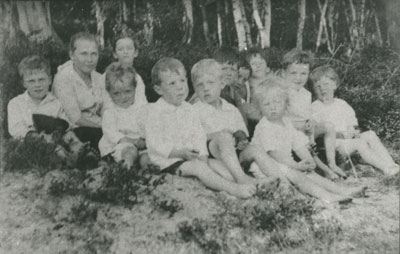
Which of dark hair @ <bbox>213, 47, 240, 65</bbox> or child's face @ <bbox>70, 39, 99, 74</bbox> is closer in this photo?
child's face @ <bbox>70, 39, 99, 74</bbox>

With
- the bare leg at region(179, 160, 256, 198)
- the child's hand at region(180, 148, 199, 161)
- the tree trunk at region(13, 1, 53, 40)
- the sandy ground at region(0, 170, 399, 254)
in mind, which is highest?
the tree trunk at region(13, 1, 53, 40)

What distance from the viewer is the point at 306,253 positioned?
10.5ft

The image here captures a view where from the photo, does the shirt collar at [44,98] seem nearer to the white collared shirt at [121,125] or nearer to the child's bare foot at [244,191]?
the white collared shirt at [121,125]

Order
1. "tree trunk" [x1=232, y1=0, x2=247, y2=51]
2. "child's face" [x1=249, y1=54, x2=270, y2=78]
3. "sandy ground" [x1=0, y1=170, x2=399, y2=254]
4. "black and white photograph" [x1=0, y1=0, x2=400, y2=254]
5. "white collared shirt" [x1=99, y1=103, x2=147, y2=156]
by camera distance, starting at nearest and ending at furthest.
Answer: "sandy ground" [x1=0, y1=170, x2=399, y2=254] < "black and white photograph" [x1=0, y1=0, x2=400, y2=254] < "white collared shirt" [x1=99, y1=103, x2=147, y2=156] < "child's face" [x1=249, y1=54, x2=270, y2=78] < "tree trunk" [x1=232, y1=0, x2=247, y2=51]

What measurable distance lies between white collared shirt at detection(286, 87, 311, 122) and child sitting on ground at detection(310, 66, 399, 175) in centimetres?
6

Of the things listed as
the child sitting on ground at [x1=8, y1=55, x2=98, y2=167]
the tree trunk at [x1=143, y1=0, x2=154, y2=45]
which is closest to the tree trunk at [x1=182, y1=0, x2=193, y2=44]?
the tree trunk at [x1=143, y1=0, x2=154, y2=45]

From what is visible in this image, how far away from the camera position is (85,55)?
4203mm

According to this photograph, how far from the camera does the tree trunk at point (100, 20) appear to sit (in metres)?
4.42

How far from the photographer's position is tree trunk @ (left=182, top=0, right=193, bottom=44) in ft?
14.7

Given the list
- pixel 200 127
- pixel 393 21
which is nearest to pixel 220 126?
pixel 200 127

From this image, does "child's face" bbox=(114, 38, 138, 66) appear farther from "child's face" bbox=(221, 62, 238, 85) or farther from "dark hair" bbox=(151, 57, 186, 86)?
"child's face" bbox=(221, 62, 238, 85)

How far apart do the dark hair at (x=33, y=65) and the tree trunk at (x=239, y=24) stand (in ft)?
5.44

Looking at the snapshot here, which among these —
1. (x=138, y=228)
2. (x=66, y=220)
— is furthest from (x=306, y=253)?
(x=66, y=220)

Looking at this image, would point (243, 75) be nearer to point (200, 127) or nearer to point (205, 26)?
point (205, 26)
